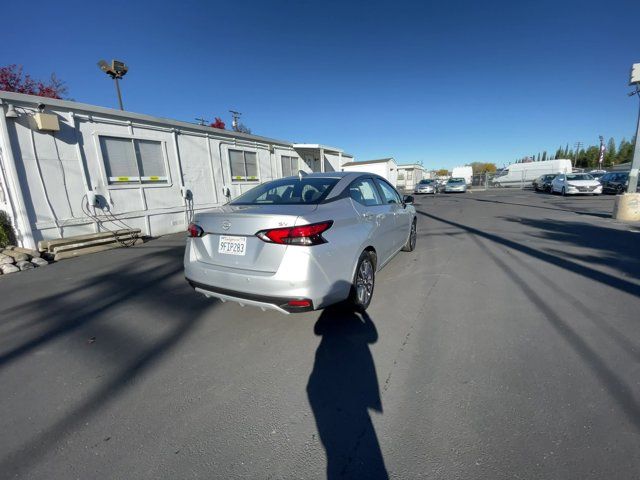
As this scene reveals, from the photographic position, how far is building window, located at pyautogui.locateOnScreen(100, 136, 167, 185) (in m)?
7.71

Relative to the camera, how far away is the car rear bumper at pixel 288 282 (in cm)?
246

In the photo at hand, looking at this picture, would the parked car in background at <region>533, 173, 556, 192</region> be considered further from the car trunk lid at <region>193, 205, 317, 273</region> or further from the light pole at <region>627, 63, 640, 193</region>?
the car trunk lid at <region>193, 205, 317, 273</region>

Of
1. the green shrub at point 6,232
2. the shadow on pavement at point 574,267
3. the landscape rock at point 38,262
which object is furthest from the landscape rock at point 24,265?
the shadow on pavement at point 574,267

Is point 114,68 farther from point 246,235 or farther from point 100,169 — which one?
point 246,235

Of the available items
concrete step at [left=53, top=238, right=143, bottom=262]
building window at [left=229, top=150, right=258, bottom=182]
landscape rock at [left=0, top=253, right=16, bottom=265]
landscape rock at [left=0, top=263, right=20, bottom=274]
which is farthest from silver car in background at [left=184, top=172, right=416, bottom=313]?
building window at [left=229, top=150, right=258, bottom=182]

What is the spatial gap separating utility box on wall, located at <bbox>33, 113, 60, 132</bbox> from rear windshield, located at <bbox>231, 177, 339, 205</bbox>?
609 centimetres

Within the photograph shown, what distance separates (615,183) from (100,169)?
25.6m

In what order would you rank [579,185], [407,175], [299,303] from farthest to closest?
[407,175] < [579,185] < [299,303]

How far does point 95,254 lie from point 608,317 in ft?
30.2

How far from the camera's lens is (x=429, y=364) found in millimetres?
2443

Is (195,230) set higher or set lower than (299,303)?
higher

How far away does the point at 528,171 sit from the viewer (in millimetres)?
37625

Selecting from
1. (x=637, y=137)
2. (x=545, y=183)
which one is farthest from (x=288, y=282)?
(x=545, y=183)

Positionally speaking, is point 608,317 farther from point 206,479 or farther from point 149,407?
point 149,407
